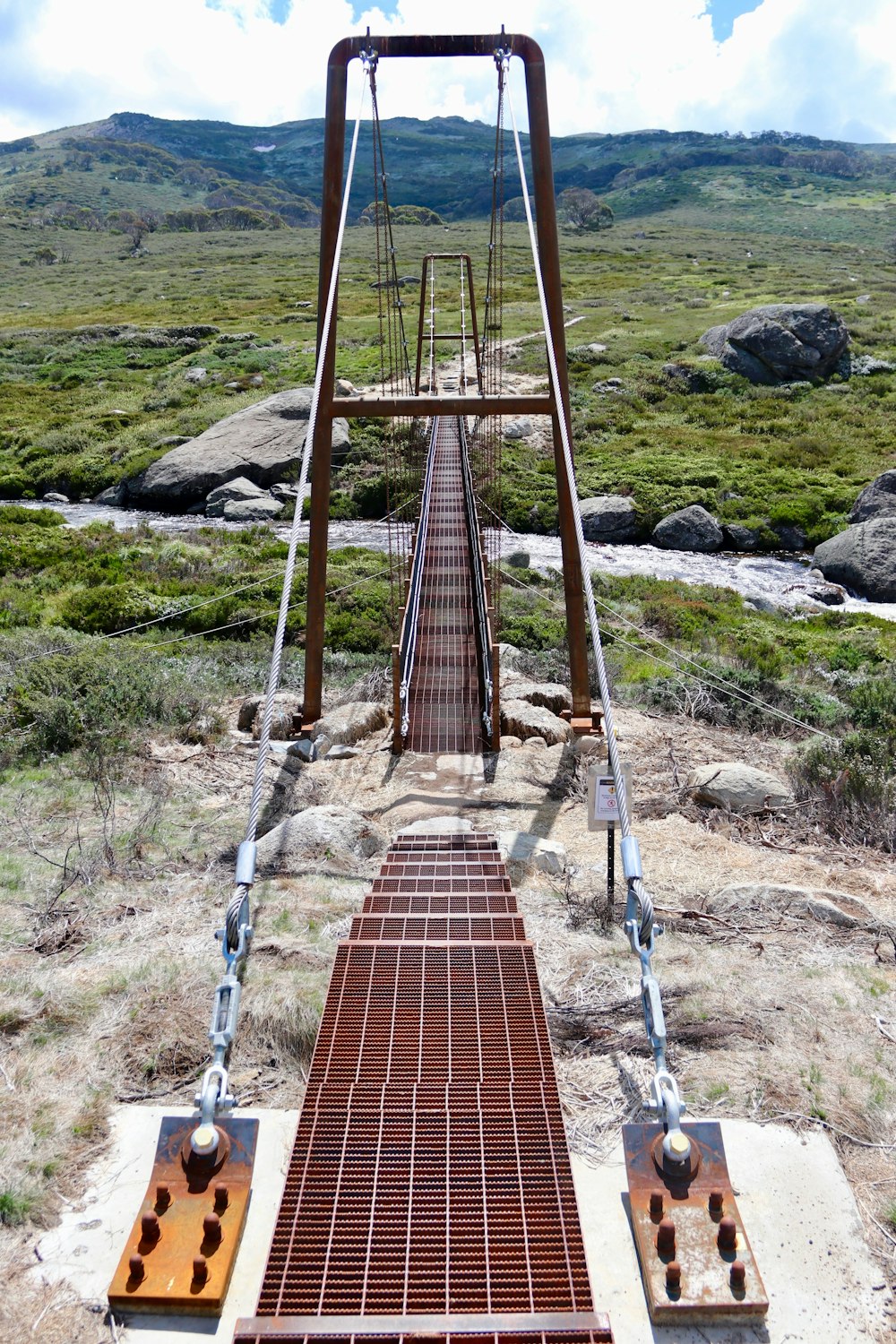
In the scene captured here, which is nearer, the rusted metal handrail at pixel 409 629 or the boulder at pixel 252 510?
the rusted metal handrail at pixel 409 629

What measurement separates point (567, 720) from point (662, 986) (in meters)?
5.02

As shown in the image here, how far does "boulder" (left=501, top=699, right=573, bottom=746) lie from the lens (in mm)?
8906

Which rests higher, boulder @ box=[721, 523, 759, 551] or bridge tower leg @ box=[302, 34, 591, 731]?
bridge tower leg @ box=[302, 34, 591, 731]

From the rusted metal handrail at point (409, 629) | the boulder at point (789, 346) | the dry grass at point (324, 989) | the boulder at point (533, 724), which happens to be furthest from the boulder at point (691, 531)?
the dry grass at point (324, 989)

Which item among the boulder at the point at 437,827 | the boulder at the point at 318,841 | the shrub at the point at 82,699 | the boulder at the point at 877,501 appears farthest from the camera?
the boulder at the point at 877,501

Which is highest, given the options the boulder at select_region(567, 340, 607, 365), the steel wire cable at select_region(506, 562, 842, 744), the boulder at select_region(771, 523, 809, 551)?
the boulder at select_region(567, 340, 607, 365)

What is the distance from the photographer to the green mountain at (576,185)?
→ 105 metres

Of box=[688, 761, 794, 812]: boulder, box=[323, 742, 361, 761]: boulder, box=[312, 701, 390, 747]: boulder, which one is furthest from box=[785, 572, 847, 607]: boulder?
box=[323, 742, 361, 761]: boulder

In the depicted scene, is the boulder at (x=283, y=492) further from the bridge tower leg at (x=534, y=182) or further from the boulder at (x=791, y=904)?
the boulder at (x=791, y=904)

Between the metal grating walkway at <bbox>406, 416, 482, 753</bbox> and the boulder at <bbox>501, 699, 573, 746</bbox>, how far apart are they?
304 mm

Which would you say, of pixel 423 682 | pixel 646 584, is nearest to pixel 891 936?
pixel 423 682

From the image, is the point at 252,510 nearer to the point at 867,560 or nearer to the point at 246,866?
the point at 867,560

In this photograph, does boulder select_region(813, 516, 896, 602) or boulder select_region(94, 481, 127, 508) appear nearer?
boulder select_region(813, 516, 896, 602)

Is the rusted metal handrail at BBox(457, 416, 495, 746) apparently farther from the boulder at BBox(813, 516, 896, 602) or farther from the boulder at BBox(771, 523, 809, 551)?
the boulder at BBox(771, 523, 809, 551)
